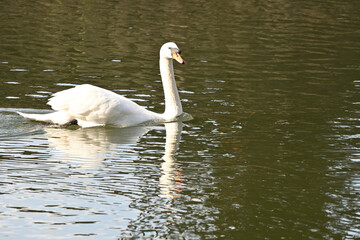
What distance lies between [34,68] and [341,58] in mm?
7466

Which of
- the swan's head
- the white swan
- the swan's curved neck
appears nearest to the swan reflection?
the white swan

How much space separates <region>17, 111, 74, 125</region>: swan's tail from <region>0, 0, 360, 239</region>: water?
0.13 meters

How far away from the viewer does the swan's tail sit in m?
12.2

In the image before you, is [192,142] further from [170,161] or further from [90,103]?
[90,103]

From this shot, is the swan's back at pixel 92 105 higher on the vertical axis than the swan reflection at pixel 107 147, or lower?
higher

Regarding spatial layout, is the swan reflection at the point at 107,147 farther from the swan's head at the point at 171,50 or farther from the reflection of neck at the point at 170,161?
the swan's head at the point at 171,50

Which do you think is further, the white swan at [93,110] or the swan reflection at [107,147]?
the white swan at [93,110]

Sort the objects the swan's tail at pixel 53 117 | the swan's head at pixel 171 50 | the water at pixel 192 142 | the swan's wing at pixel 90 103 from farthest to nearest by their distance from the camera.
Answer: the swan's head at pixel 171 50 → the swan's tail at pixel 53 117 → the swan's wing at pixel 90 103 → the water at pixel 192 142

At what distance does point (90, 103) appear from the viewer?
11953 millimetres

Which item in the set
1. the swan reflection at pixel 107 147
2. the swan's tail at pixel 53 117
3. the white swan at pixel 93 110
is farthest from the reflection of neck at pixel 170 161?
the swan's tail at pixel 53 117

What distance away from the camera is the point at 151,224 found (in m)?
7.51

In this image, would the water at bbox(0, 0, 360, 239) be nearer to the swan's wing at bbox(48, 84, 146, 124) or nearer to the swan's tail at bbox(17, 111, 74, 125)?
the swan's tail at bbox(17, 111, 74, 125)

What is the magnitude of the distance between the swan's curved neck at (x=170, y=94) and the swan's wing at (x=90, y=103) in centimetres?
102

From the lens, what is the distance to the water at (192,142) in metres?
7.74
